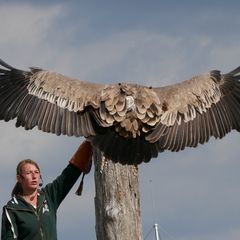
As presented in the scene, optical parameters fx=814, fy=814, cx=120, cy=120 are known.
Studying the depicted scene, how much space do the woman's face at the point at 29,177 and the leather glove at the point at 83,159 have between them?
63 cm

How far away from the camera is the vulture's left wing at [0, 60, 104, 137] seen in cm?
984

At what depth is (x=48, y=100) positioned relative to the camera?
10.3 metres

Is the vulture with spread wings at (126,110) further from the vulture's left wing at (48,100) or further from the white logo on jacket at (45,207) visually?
the white logo on jacket at (45,207)

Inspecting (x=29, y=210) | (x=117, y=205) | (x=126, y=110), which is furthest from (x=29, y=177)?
(x=126, y=110)

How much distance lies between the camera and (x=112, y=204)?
799 cm

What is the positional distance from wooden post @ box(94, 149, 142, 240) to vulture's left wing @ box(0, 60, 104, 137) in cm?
150

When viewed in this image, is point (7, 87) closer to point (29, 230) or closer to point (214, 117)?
point (214, 117)

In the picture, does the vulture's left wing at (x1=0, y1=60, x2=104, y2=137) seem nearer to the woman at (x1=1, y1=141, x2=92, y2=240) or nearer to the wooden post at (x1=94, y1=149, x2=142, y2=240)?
the wooden post at (x1=94, y1=149, x2=142, y2=240)

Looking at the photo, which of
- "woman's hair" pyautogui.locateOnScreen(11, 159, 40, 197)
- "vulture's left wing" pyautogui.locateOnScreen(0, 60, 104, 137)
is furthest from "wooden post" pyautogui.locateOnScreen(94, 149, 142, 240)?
"vulture's left wing" pyautogui.locateOnScreen(0, 60, 104, 137)

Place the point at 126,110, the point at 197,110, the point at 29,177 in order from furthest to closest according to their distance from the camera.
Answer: the point at 197,110 < the point at 126,110 < the point at 29,177

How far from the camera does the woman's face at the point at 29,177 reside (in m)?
6.80

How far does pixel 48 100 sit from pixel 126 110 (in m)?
1.39

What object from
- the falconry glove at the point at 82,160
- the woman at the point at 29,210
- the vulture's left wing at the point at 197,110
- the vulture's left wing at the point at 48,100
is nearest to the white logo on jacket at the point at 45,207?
the woman at the point at 29,210

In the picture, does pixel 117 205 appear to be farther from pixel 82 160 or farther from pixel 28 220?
pixel 28 220
